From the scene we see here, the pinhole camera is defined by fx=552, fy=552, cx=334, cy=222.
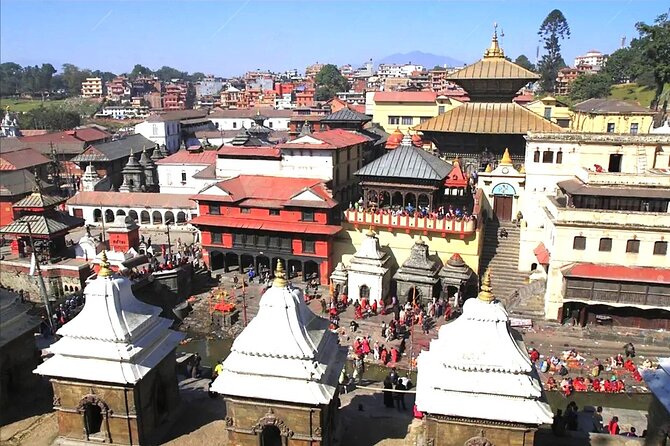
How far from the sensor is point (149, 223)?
42156mm

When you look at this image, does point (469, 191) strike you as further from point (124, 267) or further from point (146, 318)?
point (146, 318)

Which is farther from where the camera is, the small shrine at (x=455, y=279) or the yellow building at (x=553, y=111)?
the yellow building at (x=553, y=111)

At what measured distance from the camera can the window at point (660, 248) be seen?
77.9 ft

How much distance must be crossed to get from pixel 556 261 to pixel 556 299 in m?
1.75

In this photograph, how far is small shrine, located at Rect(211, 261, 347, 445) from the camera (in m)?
10.6

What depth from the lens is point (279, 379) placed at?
35.2 ft

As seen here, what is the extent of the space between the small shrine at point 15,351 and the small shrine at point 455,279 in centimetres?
1852

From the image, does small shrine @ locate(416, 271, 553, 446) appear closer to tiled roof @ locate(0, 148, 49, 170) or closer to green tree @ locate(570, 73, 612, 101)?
tiled roof @ locate(0, 148, 49, 170)

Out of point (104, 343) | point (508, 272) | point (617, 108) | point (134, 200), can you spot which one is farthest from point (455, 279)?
point (134, 200)

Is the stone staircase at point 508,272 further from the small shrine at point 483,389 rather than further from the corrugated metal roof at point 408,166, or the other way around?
the small shrine at point 483,389

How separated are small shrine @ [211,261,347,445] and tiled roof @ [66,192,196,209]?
3167 cm

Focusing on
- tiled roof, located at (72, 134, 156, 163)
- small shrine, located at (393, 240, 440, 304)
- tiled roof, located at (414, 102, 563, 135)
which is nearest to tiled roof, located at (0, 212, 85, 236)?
small shrine, located at (393, 240, 440, 304)

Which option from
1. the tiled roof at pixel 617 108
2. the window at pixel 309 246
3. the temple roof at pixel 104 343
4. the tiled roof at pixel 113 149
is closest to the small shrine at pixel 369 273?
the window at pixel 309 246

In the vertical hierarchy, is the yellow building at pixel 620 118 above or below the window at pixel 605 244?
above
